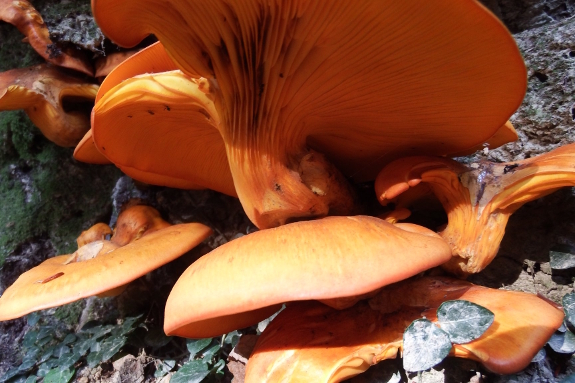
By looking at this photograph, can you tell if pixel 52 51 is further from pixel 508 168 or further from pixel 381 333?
pixel 508 168

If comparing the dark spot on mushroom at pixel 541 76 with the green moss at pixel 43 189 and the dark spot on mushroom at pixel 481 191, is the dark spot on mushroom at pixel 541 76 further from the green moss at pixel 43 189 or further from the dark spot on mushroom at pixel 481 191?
the green moss at pixel 43 189

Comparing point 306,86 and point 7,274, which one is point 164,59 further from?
point 7,274

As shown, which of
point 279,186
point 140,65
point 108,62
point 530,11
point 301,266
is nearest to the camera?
point 301,266

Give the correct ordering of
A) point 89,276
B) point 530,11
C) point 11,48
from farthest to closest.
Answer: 1. point 11,48
2. point 530,11
3. point 89,276

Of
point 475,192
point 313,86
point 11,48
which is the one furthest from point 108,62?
point 475,192

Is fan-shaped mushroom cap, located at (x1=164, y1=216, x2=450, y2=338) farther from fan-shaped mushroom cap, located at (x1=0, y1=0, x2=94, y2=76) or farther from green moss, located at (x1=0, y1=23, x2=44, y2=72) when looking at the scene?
green moss, located at (x1=0, y1=23, x2=44, y2=72)

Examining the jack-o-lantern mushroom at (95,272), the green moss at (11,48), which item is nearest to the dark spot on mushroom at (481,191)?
the jack-o-lantern mushroom at (95,272)
